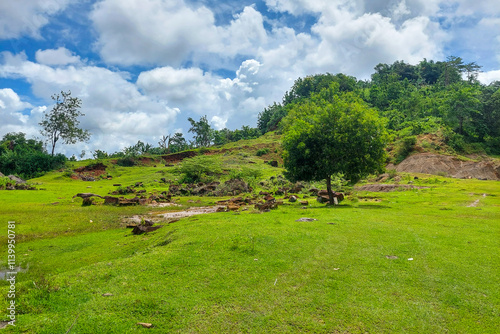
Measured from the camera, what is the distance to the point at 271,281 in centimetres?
702

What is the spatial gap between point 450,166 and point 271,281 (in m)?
52.2

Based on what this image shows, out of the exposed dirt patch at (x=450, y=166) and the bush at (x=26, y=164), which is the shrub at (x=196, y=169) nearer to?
the exposed dirt patch at (x=450, y=166)

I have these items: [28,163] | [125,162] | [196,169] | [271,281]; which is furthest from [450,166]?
[28,163]

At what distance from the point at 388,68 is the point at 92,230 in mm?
153704

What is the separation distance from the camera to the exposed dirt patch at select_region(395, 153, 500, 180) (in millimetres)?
43031

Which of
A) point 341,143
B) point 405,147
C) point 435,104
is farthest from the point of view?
point 435,104

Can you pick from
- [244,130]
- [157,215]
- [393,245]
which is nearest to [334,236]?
[393,245]

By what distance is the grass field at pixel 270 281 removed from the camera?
5328mm

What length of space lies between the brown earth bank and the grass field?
133ft

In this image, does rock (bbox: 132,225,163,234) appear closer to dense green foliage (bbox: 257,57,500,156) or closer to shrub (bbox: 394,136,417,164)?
dense green foliage (bbox: 257,57,500,156)

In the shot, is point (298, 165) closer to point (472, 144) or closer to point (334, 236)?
point (334, 236)

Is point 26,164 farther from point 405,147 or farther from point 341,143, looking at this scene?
point 405,147

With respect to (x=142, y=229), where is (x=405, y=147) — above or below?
above

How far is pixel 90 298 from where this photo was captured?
19.7ft
